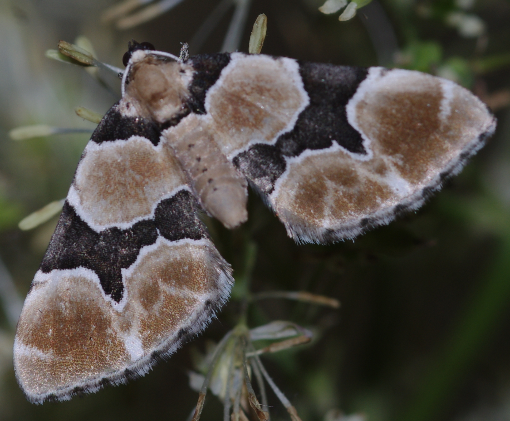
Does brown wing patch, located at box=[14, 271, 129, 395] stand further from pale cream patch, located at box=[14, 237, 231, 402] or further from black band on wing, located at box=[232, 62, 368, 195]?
black band on wing, located at box=[232, 62, 368, 195]

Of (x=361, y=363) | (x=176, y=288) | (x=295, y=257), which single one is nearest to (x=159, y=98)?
(x=176, y=288)

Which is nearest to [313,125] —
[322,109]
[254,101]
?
[322,109]

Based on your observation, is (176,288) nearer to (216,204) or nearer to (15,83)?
(216,204)

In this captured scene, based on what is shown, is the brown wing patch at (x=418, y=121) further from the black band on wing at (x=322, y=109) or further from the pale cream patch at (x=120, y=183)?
the pale cream patch at (x=120, y=183)

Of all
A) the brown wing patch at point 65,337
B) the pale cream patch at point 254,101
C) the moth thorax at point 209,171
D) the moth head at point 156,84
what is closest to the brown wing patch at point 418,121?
the pale cream patch at point 254,101

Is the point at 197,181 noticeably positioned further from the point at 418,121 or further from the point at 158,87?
the point at 418,121
